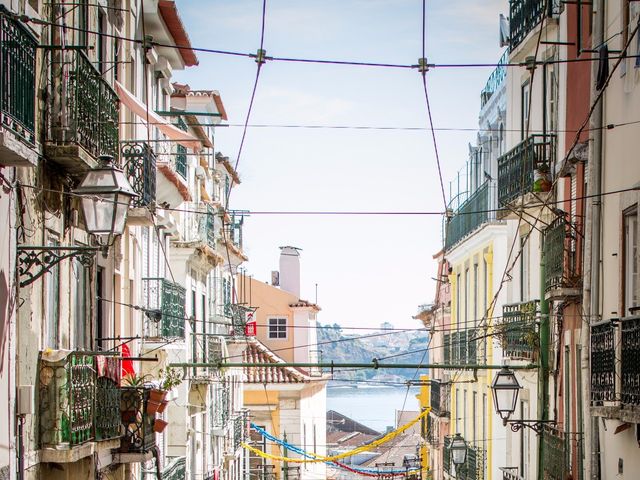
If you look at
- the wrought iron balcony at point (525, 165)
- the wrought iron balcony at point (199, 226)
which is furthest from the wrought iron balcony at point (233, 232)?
the wrought iron balcony at point (525, 165)

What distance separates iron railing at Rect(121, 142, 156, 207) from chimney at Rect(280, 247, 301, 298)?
38.0 meters

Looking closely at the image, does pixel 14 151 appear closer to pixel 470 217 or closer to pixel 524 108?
pixel 524 108

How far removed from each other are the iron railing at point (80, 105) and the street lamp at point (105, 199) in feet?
4.25

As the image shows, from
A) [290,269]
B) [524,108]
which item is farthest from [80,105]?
[290,269]

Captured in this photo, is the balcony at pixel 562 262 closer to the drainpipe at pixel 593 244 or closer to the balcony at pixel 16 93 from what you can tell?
the drainpipe at pixel 593 244

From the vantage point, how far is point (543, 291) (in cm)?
2086

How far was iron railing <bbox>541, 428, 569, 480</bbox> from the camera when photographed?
18.6 metres

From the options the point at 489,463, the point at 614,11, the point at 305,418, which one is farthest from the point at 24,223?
the point at 305,418

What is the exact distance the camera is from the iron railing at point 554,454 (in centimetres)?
1862

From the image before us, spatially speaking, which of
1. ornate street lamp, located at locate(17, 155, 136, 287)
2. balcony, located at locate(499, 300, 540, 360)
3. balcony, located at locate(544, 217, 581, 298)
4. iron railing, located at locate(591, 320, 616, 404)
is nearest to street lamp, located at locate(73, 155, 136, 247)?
ornate street lamp, located at locate(17, 155, 136, 287)

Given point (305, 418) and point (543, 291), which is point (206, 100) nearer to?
point (543, 291)

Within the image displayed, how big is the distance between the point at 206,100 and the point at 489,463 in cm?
970

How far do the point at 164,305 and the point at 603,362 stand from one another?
37.4 ft

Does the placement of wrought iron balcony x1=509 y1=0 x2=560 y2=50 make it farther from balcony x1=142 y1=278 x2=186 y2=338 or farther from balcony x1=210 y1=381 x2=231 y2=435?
balcony x1=210 y1=381 x2=231 y2=435
